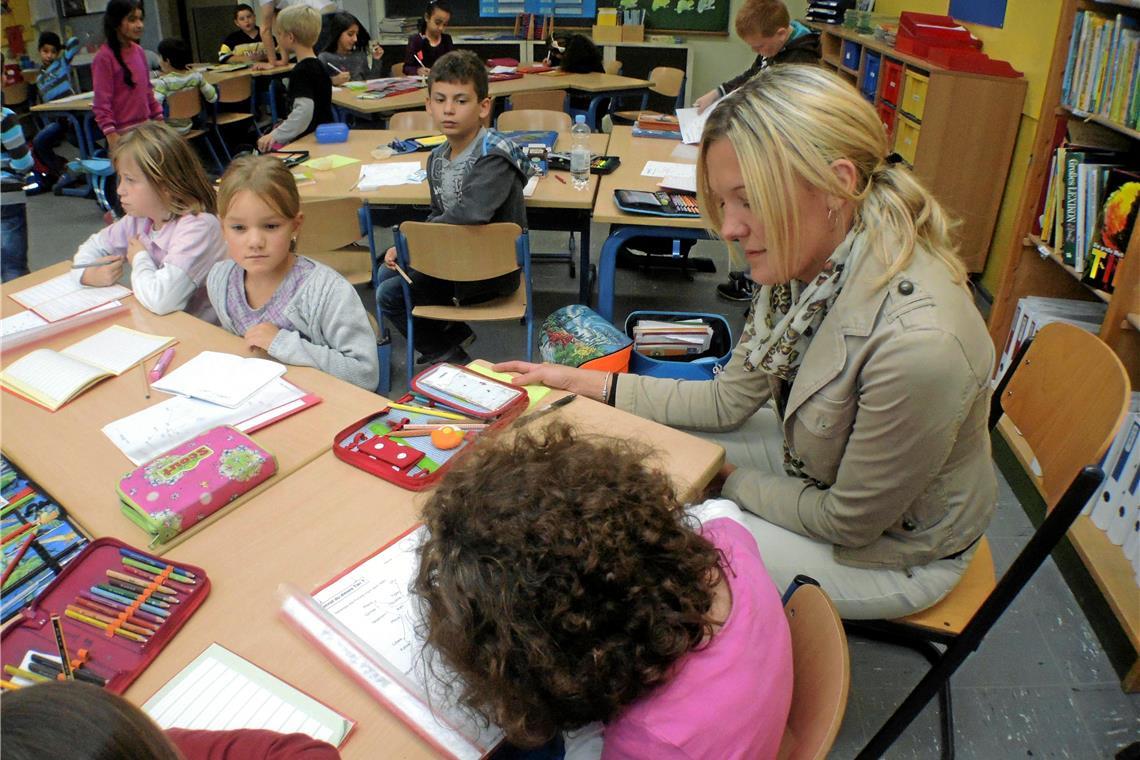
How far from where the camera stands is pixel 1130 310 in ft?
6.72

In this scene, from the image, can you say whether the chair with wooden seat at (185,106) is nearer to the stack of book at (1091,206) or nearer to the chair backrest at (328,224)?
the chair backrest at (328,224)

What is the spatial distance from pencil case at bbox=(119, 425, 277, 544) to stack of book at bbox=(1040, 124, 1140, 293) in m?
2.33

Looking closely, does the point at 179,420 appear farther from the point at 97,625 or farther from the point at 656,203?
the point at 656,203

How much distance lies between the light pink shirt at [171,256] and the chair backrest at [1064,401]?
1937 millimetres

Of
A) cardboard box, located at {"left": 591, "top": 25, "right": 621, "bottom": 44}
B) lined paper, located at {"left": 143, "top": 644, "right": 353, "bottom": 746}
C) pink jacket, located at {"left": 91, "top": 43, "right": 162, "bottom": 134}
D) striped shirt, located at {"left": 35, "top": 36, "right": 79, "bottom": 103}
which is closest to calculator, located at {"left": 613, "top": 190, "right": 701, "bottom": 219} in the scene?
lined paper, located at {"left": 143, "top": 644, "right": 353, "bottom": 746}

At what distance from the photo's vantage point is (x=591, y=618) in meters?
0.76

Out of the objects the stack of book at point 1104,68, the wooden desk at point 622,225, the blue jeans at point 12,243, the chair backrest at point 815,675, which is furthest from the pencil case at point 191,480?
the stack of book at point 1104,68

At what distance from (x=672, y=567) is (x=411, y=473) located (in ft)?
1.98

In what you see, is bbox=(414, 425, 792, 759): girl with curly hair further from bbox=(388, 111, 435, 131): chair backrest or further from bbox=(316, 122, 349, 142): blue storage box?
bbox=(388, 111, 435, 131): chair backrest

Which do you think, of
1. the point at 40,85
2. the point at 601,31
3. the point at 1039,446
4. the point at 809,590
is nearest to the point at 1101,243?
the point at 1039,446

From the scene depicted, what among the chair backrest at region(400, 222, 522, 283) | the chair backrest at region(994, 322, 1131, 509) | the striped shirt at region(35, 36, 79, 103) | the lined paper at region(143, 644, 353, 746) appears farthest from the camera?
the striped shirt at region(35, 36, 79, 103)

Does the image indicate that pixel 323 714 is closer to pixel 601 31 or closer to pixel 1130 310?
pixel 1130 310

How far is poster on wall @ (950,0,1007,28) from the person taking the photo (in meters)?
3.90

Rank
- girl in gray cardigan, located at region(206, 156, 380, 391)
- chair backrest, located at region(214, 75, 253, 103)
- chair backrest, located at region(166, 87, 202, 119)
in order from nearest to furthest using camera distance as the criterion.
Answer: girl in gray cardigan, located at region(206, 156, 380, 391)
chair backrest, located at region(166, 87, 202, 119)
chair backrest, located at region(214, 75, 253, 103)
